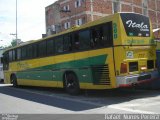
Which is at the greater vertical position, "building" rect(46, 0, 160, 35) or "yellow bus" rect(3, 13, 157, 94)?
"building" rect(46, 0, 160, 35)

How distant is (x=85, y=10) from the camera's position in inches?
1971

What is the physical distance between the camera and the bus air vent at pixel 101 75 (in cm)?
1249

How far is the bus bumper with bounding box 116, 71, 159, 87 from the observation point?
11938mm

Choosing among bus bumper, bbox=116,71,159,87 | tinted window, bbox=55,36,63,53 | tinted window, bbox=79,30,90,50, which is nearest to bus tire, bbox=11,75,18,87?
tinted window, bbox=55,36,63,53

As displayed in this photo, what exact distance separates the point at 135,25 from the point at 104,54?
1709 mm

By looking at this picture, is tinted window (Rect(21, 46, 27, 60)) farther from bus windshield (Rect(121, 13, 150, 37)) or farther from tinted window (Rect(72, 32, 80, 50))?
bus windshield (Rect(121, 13, 150, 37))

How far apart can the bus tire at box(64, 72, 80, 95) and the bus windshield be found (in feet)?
11.8

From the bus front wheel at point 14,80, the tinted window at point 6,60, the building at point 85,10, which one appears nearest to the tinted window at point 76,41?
the bus front wheel at point 14,80

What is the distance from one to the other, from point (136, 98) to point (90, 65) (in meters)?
2.32

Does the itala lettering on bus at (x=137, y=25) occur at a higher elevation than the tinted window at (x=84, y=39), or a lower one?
higher

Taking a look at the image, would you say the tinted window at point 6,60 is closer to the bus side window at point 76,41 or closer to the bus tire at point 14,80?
the bus tire at point 14,80

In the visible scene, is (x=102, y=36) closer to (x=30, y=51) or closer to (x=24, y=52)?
(x=30, y=51)

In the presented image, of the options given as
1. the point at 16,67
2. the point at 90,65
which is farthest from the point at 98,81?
the point at 16,67

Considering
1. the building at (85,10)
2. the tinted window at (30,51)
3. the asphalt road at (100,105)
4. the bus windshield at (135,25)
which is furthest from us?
the building at (85,10)
